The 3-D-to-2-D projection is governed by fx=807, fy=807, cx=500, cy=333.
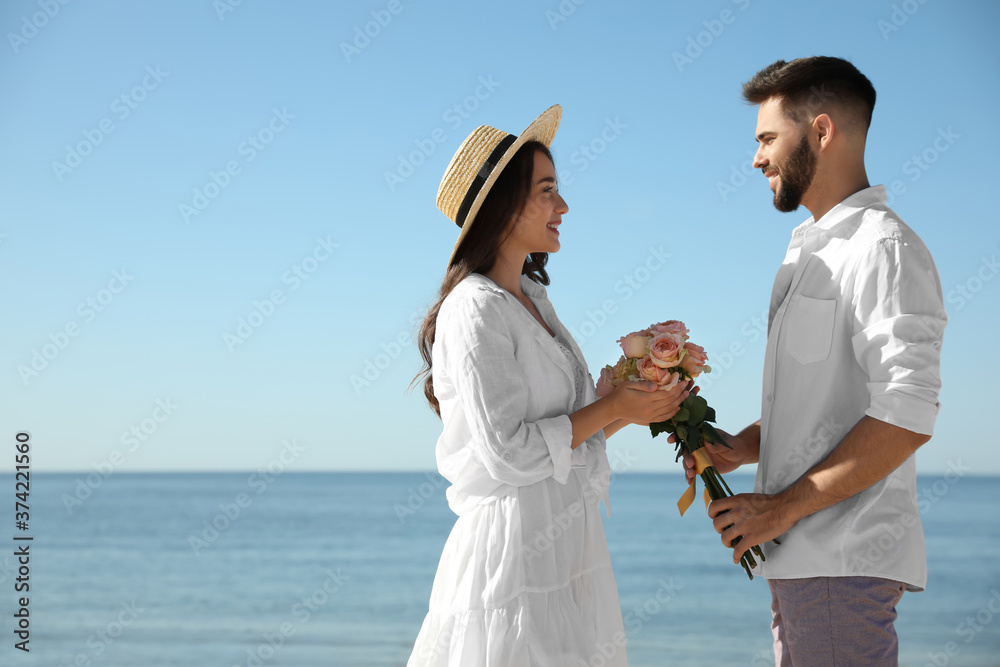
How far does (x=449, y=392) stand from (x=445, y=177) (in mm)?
841

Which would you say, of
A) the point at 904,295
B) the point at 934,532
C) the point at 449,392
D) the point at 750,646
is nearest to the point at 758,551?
the point at 904,295

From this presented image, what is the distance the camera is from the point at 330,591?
15.2 meters

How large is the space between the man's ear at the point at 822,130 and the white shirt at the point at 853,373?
0.69ft

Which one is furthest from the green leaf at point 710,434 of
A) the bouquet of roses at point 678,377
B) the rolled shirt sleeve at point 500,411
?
the rolled shirt sleeve at point 500,411

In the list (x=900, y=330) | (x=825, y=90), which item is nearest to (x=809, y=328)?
(x=900, y=330)

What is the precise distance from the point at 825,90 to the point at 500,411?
1.55 meters

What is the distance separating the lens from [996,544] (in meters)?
21.6

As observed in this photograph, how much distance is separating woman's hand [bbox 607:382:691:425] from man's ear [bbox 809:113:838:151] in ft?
3.15

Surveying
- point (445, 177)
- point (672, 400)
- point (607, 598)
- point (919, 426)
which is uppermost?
point (445, 177)

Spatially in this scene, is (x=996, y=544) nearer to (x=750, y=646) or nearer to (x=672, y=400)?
(x=750, y=646)

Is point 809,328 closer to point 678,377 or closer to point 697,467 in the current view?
point 678,377

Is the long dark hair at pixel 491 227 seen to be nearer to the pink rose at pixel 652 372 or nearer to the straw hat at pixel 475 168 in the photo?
the straw hat at pixel 475 168

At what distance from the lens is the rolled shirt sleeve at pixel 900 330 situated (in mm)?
2336

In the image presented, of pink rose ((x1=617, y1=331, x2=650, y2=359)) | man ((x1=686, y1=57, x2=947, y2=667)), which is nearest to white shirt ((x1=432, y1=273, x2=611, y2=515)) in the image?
pink rose ((x1=617, y1=331, x2=650, y2=359))
